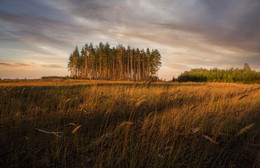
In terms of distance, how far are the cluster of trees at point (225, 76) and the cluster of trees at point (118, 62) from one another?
17.8 meters

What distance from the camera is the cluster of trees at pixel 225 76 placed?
26.5m

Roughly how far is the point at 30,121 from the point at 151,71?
5218 centimetres

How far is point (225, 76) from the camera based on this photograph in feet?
A: 92.2

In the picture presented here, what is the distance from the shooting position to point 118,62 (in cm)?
5172

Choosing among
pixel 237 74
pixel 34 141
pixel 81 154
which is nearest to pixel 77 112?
pixel 34 141

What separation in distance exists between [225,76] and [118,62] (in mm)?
33295

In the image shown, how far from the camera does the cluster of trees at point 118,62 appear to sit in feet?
163

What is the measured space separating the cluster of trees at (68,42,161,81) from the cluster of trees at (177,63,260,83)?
17.8m

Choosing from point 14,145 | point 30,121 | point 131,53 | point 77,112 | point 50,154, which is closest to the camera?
point 50,154

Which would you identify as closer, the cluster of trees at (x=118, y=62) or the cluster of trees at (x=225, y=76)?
the cluster of trees at (x=225, y=76)

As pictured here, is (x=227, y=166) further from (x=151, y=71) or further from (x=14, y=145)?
(x=151, y=71)

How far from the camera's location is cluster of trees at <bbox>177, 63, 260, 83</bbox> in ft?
86.9

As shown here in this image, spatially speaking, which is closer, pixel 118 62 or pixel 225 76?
pixel 225 76

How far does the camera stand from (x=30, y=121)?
136 inches
